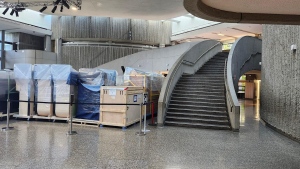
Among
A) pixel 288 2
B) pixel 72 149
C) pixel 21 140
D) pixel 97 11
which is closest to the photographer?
pixel 288 2

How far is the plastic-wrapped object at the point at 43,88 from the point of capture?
29.0 ft

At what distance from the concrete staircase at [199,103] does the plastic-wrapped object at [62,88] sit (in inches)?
147

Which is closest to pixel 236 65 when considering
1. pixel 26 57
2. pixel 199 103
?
pixel 199 103

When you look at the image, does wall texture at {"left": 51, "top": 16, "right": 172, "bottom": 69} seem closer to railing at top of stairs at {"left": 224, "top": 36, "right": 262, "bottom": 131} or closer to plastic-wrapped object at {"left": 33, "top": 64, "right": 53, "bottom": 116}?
railing at top of stairs at {"left": 224, "top": 36, "right": 262, "bottom": 131}

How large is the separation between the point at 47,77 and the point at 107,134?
142 inches

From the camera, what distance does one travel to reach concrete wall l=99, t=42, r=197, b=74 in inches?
636

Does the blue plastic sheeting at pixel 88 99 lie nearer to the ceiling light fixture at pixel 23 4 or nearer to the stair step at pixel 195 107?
the stair step at pixel 195 107

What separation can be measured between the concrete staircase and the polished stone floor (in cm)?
75

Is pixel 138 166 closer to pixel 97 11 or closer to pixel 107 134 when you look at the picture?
pixel 107 134

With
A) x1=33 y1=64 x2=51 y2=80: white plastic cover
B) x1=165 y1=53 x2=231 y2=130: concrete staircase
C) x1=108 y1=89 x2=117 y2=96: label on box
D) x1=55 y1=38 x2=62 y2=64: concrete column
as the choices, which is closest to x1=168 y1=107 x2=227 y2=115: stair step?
x1=165 y1=53 x2=231 y2=130: concrete staircase

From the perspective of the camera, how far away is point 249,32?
21312 millimetres

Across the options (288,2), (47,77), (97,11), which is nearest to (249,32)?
(97,11)

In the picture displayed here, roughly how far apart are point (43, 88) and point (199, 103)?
597 cm

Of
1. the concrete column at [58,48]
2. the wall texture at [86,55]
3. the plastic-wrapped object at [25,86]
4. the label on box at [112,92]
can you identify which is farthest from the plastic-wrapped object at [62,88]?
the concrete column at [58,48]
